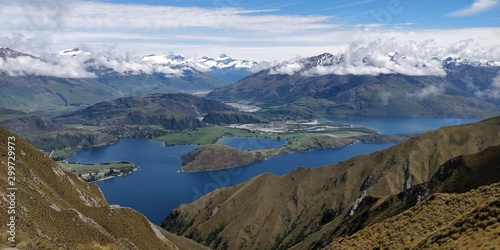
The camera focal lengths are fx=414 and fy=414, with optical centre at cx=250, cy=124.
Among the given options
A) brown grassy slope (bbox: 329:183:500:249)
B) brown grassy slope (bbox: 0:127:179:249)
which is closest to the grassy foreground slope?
brown grassy slope (bbox: 0:127:179:249)

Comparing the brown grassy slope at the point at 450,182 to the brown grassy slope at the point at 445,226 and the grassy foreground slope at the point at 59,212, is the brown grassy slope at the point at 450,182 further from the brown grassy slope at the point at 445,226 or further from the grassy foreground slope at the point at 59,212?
the grassy foreground slope at the point at 59,212

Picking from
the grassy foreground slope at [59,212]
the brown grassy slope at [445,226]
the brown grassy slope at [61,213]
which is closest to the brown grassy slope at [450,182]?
the brown grassy slope at [445,226]

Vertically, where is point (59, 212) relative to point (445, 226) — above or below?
below

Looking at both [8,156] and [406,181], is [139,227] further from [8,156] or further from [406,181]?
[406,181]

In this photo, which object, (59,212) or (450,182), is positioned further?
(450,182)

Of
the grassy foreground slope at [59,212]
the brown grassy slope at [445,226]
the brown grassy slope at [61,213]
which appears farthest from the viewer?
the brown grassy slope at [61,213]

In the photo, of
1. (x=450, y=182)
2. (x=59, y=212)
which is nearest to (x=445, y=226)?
(x=59, y=212)

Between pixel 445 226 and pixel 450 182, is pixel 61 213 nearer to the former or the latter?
pixel 445 226
